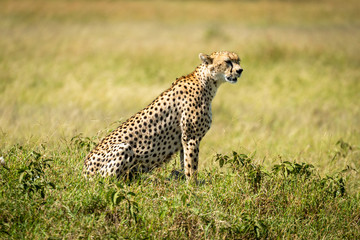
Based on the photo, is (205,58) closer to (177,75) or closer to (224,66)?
(224,66)

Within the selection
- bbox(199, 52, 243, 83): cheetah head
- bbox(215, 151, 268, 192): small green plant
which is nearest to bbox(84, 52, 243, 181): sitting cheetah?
bbox(199, 52, 243, 83): cheetah head

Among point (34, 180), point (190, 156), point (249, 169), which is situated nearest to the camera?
point (34, 180)

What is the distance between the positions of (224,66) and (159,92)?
5482mm

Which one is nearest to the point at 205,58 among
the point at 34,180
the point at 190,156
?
the point at 190,156

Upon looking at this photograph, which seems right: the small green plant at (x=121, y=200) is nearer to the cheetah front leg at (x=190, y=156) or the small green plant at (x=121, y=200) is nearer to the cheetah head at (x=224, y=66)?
the cheetah front leg at (x=190, y=156)

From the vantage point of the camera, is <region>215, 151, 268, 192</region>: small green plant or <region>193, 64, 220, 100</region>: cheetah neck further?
<region>193, 64, 220, 100</region>: cheetah neck

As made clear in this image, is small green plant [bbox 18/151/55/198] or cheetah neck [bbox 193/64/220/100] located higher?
cheetah neck [bbox 193/64/220/100]

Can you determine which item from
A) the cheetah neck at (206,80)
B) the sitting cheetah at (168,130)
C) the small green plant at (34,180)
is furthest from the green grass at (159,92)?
the cheetah neck at (206,80)

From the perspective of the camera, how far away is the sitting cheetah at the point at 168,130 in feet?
13.4

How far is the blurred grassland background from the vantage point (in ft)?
20.4

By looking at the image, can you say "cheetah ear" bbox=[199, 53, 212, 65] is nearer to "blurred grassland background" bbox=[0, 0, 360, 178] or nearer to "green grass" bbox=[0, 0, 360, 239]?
"blurred grassland background" bbox=[0, 0, 360, 178]

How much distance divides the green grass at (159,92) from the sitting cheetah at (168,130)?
0.17 meters

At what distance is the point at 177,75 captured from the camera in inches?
457

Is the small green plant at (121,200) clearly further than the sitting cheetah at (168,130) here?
No
